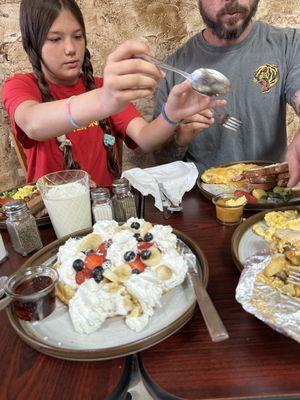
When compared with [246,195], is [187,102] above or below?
above

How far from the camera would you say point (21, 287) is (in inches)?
29.5

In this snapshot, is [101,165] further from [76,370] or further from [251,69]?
[76,370]

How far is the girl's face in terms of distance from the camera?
1501 millimetres

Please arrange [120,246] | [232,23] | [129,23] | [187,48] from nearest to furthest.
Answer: [120,246] → [232,23] → [187,48] → [129,23]

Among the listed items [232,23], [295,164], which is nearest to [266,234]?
[295,164]

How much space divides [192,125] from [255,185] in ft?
1.34

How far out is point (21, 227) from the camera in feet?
3.25

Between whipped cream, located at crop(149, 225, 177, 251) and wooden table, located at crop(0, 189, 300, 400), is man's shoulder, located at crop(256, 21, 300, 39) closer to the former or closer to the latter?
whipped cream, located at crop(149, 225, 177, 251)

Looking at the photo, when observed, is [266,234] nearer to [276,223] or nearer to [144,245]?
[276,223]

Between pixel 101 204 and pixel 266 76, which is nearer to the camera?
pixel 101 204

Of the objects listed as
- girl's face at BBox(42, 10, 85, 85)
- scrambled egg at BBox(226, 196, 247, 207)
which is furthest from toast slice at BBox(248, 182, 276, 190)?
girl's face at BBox(42, 10, 85, 85)

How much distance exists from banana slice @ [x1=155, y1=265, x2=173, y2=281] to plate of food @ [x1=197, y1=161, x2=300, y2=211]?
509 millimetres

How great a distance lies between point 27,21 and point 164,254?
1311mm

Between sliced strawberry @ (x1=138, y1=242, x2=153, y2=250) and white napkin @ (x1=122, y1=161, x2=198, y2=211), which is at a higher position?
sliced strawberry @ (x1=138, y1=242, x2=153, y2=250)
